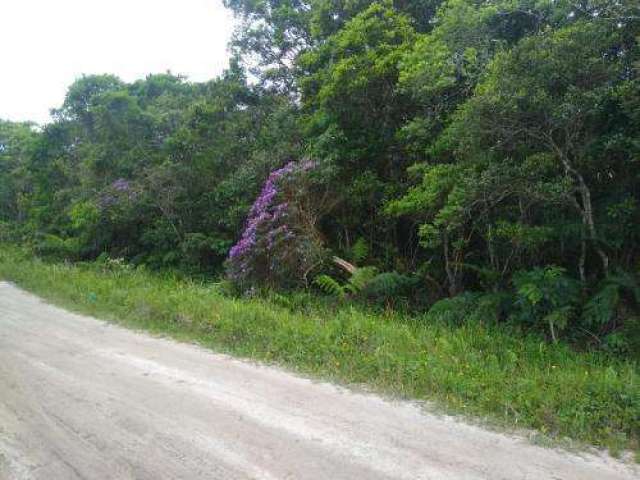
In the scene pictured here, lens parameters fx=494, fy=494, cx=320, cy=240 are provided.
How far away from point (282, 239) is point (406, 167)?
11.0 feet

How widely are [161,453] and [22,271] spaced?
13.4 meters

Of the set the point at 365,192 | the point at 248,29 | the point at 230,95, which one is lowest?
the point at 365,192

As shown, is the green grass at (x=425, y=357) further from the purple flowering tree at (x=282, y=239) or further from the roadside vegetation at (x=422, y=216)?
the purple flowering tree at (x=282, y=239)

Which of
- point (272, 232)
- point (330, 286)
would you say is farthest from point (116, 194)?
point (330, 286)

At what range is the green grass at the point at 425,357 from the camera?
458 centimetres

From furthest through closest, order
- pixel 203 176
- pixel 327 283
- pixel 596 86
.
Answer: pixel 203 176 < pixel 327 283 < pixel 596 86

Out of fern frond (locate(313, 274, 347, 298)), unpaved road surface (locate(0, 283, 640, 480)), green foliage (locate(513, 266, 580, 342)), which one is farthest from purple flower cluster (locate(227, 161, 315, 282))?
green foliage (locate(513, 266, 580, 342))

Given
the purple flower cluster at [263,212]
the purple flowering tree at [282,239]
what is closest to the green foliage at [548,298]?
the purple flowering tree at [282,239]

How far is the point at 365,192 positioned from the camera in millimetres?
11242

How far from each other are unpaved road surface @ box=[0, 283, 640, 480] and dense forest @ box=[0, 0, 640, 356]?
3.69 metres

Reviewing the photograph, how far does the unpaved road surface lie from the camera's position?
381cm

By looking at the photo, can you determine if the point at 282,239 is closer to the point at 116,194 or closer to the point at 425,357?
the point at 425,357

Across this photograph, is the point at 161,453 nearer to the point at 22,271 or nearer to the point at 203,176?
the point at 203,176

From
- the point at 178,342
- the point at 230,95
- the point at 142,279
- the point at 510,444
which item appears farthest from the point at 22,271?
the point at 510,444
